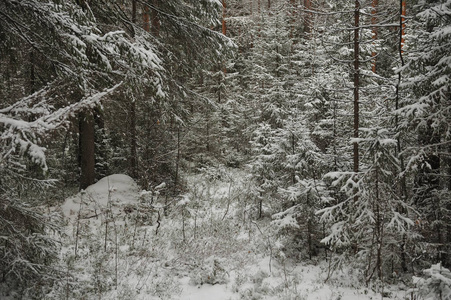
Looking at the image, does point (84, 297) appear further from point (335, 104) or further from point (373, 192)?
point (335, 104)

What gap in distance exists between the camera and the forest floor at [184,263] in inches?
226

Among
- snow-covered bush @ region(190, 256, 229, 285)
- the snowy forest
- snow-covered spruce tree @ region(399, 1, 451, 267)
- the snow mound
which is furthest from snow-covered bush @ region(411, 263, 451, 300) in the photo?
the snow mound

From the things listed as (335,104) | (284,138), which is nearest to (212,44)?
(284,138)

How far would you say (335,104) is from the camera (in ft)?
28.9

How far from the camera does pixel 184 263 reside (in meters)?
6.74

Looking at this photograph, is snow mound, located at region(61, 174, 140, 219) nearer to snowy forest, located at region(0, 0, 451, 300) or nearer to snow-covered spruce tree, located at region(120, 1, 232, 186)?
snowy forest, located at region(0, 0, 451, 300)

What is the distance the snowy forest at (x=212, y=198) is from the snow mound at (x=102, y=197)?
0.25 feet

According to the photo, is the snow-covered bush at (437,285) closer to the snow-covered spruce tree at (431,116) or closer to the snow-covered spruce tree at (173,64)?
the snow-covered spruce tree at (431,116)

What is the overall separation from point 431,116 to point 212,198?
877 centimetres

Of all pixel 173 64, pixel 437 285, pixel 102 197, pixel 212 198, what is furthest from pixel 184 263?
pixel 173 64

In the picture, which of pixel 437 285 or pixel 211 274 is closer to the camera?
pixel 437 285

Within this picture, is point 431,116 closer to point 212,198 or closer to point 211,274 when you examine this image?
point 211,274

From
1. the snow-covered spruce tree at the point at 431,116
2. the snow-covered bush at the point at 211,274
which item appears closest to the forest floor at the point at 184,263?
the snow-covered bush at the point at 211,274

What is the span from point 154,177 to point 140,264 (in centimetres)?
518
